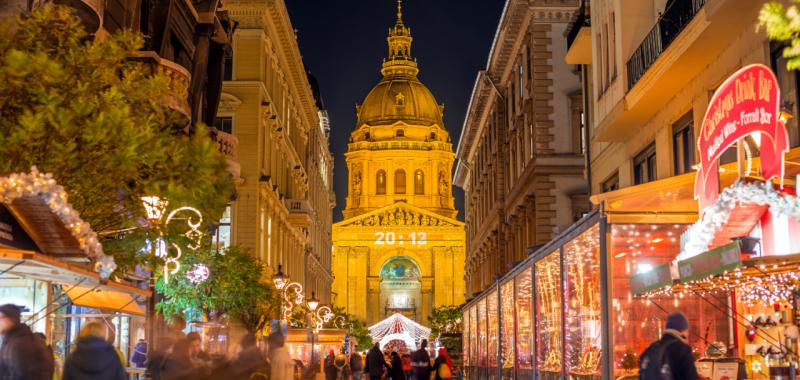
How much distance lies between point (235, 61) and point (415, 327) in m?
50.5

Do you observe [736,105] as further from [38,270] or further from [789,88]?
[38,270]

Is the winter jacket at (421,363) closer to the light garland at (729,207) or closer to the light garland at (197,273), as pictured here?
the light garland at (197,273)

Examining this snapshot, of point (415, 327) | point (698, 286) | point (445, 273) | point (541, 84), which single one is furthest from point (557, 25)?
point (445, 273)

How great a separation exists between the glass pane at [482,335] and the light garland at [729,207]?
791 inches

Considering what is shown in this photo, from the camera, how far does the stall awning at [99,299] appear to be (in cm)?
1476

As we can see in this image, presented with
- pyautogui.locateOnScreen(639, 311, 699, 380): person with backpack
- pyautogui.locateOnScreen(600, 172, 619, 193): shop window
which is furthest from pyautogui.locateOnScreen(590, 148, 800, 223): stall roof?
pyautogui.locateOnScreen(600, 172, 619, 193): shop window

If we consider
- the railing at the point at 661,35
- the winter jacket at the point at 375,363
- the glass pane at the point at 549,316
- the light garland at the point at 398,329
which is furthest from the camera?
the light garland at the point at 398,329

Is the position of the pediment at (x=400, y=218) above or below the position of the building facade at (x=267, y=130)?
above

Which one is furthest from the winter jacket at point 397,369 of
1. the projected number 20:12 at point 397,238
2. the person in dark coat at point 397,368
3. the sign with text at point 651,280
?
the projected number 20:12 at point 397,238

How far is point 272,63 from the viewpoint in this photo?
51156 mm

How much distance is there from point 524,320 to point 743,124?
31.4 ft

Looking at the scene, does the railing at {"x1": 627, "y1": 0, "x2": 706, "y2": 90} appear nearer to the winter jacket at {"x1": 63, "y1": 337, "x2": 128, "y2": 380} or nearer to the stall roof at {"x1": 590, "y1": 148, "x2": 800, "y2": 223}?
the stall roof at {"x1": 590, "y1": 148, "x2": 800, "y2": 223}

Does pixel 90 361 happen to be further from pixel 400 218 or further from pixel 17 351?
pixel 400 218

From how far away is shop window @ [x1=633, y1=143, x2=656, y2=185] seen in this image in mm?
25766
